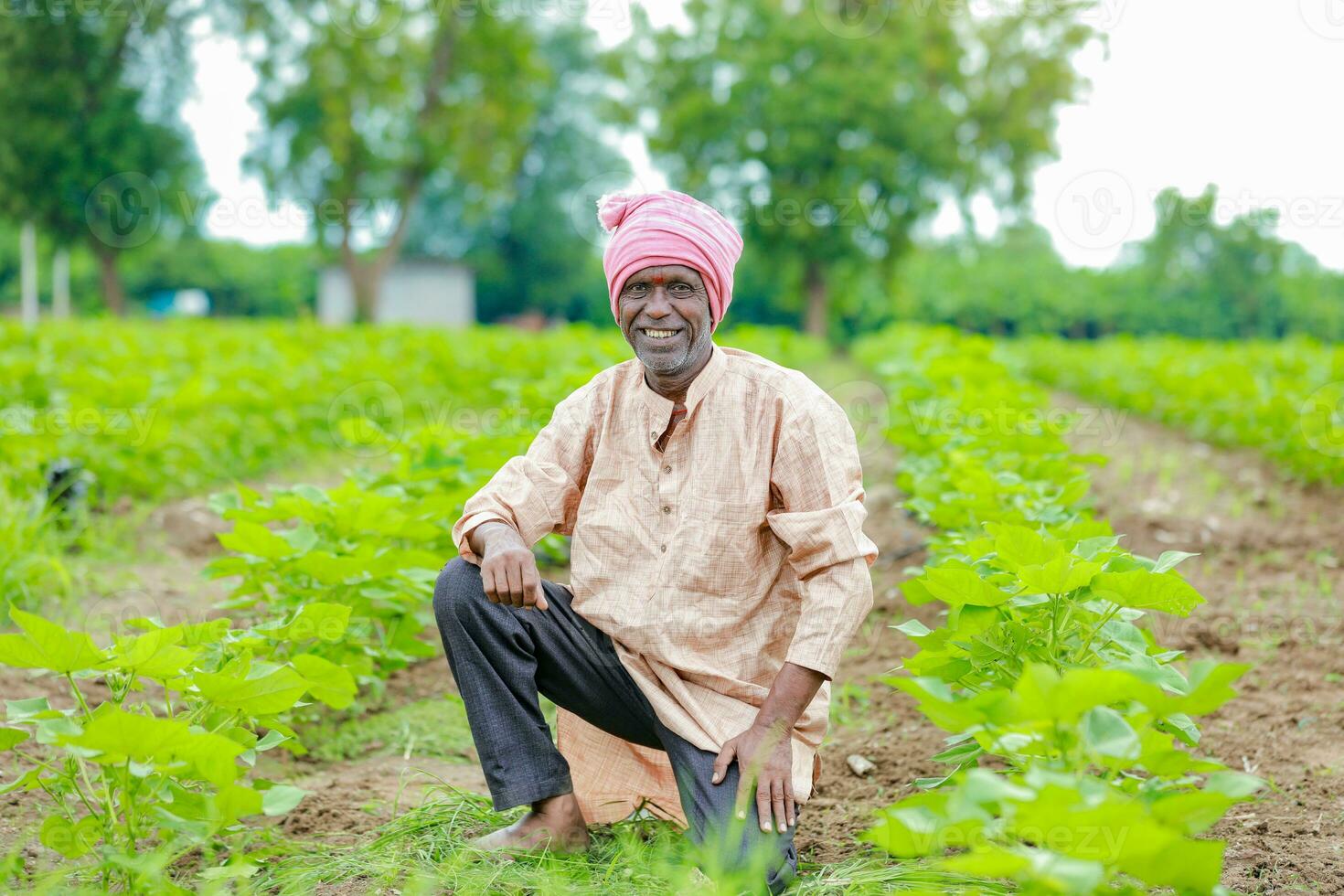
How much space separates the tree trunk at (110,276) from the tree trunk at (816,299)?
14372 mm

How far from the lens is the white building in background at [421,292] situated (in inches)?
1474

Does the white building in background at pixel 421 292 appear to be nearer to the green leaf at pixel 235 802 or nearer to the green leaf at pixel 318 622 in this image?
the green leaf at pixel 318 622

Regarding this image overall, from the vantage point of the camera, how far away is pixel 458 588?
222 cm

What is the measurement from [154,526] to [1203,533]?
4.81 metres

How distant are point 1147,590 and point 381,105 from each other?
2271cm

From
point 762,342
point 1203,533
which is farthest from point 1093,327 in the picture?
point 1203,533

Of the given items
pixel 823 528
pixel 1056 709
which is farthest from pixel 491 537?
pixel 1056 709

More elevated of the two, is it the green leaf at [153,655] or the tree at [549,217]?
the tree at [549,217]

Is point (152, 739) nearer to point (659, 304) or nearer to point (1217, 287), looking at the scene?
point (659, 304)

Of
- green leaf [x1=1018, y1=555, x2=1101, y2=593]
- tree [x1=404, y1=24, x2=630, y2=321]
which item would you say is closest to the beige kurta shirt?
green leaf [x1=1018, y1=555, x2=1101, y2=593]

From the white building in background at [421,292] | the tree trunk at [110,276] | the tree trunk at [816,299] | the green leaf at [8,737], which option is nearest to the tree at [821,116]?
the tree trunk at [816,299]

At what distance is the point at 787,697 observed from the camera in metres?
2.07

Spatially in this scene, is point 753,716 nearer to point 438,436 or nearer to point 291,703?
point 291,703

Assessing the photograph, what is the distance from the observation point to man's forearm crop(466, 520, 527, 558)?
2.19 meters
